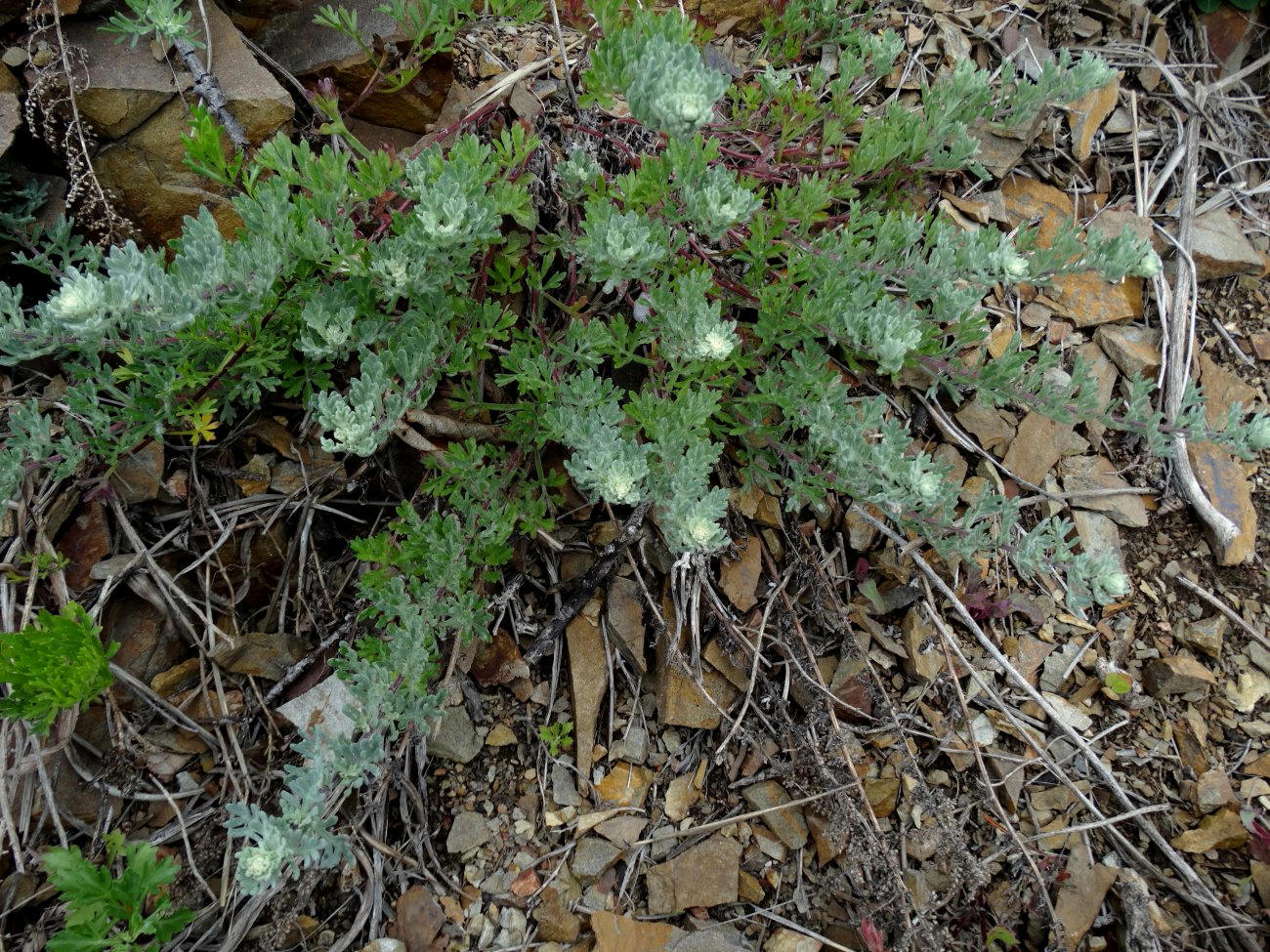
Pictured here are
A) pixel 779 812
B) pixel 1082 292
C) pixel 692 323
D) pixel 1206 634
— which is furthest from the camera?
pixel 1082 292

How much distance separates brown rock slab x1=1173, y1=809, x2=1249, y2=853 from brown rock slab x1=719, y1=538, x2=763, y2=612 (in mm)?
1634

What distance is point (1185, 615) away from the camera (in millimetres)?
3240

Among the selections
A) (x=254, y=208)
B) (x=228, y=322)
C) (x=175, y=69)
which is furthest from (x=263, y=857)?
(x=175, y=69)

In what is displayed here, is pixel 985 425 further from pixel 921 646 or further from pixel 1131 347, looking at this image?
pixel 921 646

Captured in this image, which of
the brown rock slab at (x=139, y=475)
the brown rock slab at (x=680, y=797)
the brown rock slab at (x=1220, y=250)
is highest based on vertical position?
the brown rock slab at (x=139, y=475)

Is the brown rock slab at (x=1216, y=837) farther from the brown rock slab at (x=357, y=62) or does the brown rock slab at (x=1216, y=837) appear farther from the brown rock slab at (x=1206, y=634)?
the brown rock slab at (x=357, y=62)

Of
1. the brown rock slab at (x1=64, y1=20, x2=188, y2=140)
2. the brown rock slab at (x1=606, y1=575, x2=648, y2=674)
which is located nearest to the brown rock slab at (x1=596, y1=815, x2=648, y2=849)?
the brown rock slab at (x1=606, y1=575, x2=648, y2=674)

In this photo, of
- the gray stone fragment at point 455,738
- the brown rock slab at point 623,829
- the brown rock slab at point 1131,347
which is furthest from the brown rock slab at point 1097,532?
the gray stone fragment at point 455,738

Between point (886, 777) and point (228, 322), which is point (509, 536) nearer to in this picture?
point (228, 322)

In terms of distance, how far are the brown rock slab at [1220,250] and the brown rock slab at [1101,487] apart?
3.67ft

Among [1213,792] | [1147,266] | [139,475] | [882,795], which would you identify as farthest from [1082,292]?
[139,475]

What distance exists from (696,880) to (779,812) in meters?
0.35

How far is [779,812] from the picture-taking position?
2771mm

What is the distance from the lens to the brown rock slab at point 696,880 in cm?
264
